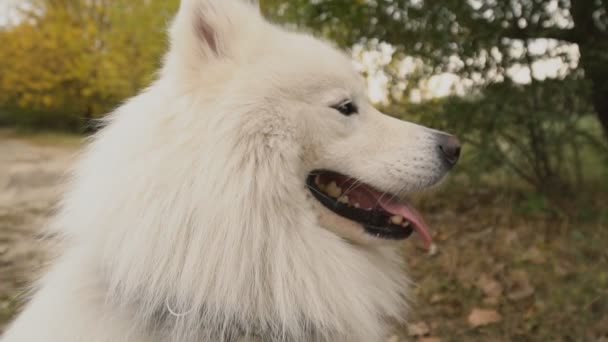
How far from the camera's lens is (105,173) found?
195 cm

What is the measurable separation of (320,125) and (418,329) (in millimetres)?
2202

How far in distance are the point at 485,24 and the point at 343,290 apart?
3.43 m

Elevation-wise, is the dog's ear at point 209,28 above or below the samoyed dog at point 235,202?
above

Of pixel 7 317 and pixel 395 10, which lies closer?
pixel 7 317

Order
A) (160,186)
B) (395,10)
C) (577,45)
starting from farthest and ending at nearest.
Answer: (395,10)
(577,45)
(160,186)

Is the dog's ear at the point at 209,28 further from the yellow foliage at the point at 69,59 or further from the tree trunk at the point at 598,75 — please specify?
the yellow foliage at the point at 69,59

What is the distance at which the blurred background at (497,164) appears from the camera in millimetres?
3736

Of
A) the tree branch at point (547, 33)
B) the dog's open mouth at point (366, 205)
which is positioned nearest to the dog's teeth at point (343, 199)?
the dog's open mouth at point (366, 205)

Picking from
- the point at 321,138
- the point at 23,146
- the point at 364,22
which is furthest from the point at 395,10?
the point at 23,146

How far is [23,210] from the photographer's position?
22.4 feet

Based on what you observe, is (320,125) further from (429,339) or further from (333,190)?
(429,339)

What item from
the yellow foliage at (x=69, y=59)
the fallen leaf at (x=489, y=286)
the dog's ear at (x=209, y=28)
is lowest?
the yellow foliage at (x=69, y=59)

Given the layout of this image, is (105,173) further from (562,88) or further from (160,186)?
(562,88)

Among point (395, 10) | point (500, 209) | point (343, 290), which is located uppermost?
point (395, 10)
